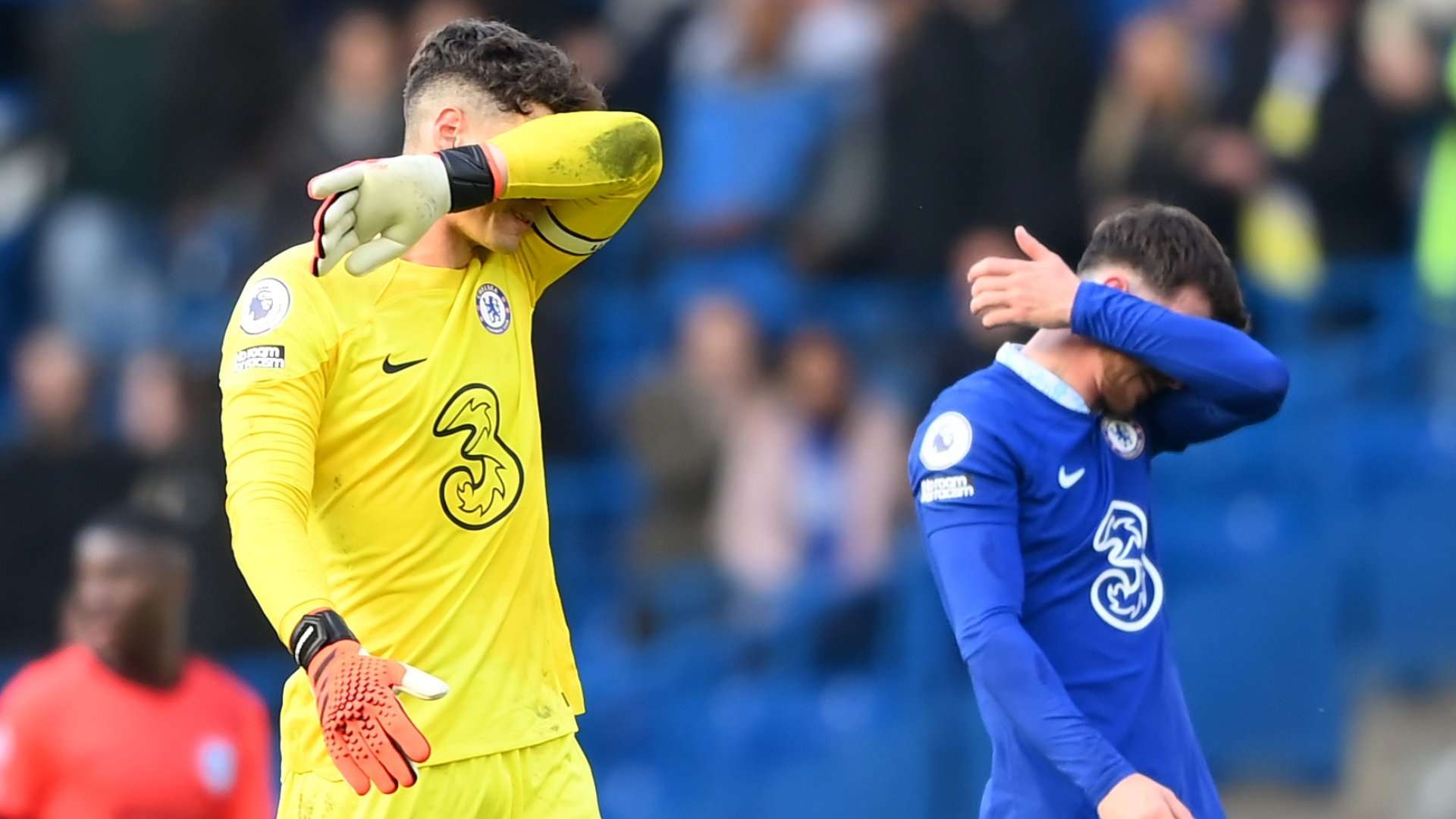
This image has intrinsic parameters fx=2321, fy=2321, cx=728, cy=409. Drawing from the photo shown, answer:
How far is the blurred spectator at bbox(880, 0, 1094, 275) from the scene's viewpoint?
9.70 meters

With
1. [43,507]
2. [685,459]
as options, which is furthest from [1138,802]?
[43,507]

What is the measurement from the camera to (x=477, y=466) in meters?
4.21

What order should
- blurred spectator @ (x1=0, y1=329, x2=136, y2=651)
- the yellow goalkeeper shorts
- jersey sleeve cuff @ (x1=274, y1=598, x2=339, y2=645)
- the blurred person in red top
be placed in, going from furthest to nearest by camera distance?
blurred spectator @ (x1=0, y1=329, x2=136, y2=651), the blurred person in red top, the yellow goalkeeper shorts, jersey sleeve cuff @ (x1=274, y1=598, x2=339, y2=645)

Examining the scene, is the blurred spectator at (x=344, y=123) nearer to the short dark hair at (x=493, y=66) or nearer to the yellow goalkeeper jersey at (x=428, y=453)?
the short dark hair at (x=493, y=66)

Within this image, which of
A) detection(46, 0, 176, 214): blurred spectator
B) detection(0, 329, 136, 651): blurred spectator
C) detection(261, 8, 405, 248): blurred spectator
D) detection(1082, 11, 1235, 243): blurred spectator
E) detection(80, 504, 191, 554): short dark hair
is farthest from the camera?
detection(46, 0, 176, 214): blurred spectator

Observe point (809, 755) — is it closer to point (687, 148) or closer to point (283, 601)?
point (687, 148)

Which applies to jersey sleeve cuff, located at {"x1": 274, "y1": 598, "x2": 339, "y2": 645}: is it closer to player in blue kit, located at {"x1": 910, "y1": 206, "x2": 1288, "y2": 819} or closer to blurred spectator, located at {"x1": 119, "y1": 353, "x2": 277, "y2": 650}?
player in blue kit, located at {"x1": 910, "y1": 206, "x2": 1288, "y2": 819}

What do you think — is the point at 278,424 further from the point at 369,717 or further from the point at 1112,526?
the point at 1112,526

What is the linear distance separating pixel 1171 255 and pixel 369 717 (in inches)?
73.3

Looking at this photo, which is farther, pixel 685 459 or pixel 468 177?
pixel 685 459

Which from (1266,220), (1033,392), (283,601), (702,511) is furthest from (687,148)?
(283,601)

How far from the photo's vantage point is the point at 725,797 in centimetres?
946

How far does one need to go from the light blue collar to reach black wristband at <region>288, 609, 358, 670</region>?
1.45 meters

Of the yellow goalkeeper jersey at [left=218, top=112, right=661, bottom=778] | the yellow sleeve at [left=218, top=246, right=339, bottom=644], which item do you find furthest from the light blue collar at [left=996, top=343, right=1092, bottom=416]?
the yellow sleeve at [left=218, top=246, right=339, bottom=644]
